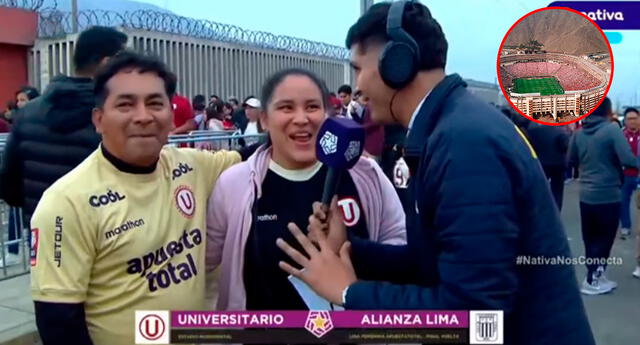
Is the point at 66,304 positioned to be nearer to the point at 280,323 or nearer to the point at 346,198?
the point at 280,323

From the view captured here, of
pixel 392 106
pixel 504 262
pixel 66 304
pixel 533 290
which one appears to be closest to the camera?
pixel 504 262

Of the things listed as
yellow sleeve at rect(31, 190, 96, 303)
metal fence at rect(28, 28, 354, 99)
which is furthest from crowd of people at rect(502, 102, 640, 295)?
metal fence at rect(28, 28, 354, 99)

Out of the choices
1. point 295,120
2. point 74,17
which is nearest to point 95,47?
point 295,120

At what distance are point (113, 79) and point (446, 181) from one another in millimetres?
1152

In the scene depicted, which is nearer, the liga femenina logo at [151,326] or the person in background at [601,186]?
the liga femenina logo at [151,326]

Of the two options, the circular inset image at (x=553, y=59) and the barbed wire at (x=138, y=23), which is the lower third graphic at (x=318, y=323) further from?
the barbed wire at (x=138, y=23)

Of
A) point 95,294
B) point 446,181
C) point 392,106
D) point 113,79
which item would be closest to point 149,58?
point 113,79

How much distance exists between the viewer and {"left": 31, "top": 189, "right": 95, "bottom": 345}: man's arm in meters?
1.73

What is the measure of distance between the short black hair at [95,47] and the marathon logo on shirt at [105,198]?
119cm

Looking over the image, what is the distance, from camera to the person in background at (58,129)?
2.70 metres

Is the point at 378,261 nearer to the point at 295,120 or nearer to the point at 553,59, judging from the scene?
the point at 295,120

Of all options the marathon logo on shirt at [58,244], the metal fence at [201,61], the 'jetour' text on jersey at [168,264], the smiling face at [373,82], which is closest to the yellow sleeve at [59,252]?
the marathon logo on shirt at [58,244]

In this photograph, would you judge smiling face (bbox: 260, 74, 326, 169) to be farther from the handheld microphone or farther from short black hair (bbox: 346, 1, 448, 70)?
short black hair (bbox: 346, 1, 448, 70)

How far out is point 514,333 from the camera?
1476 mm
